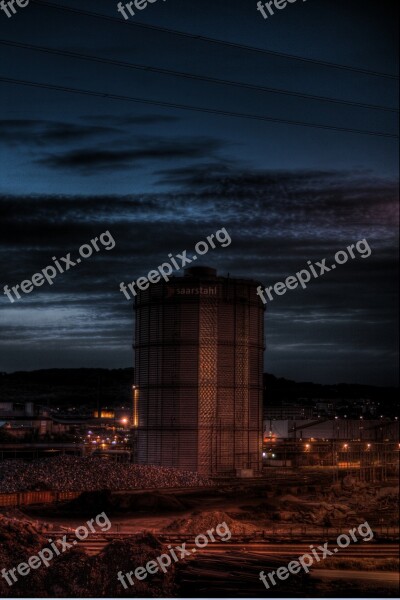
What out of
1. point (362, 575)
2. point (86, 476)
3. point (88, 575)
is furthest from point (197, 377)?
point (88, 575)

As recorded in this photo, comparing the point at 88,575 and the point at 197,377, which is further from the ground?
the point at 197,377

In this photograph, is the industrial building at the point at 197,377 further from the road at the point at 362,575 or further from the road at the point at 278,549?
the road at the point at 362,575

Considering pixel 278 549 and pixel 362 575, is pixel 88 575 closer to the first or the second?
pixel 278 549

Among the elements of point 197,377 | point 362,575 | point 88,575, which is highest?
point 197,377

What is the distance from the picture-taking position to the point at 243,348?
47.9 metres

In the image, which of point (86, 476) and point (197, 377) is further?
point (197, 377)

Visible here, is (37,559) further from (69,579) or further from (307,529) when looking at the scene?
(307,529)

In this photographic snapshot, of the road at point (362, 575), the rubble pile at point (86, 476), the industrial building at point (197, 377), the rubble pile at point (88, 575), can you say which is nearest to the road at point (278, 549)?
the road at point (362, 575)

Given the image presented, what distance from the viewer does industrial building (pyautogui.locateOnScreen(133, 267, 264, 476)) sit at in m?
46.1

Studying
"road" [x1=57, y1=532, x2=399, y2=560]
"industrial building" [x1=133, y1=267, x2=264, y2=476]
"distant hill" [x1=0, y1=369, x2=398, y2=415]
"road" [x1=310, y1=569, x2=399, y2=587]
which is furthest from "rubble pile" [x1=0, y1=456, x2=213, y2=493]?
"distant hill" [x1=0, y1=369, x2=398, y2=415]

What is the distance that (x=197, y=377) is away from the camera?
4625 cm

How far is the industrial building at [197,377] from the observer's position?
46.1 meters

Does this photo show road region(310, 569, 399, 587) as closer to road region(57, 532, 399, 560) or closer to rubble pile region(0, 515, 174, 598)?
road region(57, 532, 399, 560)

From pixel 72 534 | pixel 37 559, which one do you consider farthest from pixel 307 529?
pixel 37 559
